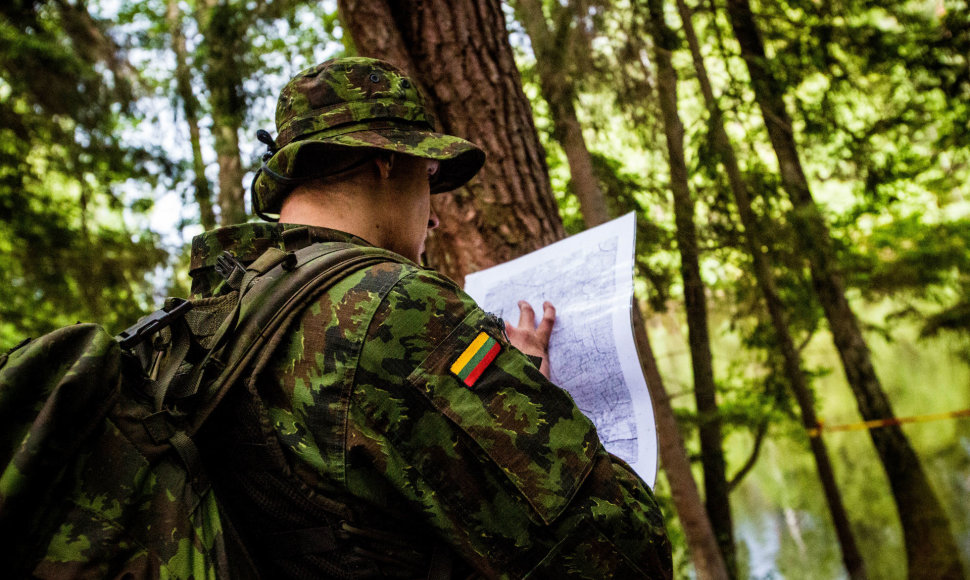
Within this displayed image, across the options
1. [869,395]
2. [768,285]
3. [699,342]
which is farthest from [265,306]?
[869,395]

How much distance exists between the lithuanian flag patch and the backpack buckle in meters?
0.52

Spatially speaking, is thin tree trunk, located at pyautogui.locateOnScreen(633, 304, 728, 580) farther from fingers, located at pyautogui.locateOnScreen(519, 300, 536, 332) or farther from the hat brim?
the hat brim

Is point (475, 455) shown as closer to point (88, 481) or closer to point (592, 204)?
point (88, 481)

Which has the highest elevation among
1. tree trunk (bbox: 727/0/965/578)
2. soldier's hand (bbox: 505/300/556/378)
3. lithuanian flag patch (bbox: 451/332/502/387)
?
lithuanian flag patch (bbox: 451/332/502/387)

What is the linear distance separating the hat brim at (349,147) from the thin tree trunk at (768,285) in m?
4.74

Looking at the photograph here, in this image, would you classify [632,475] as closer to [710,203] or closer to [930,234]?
[710,203]

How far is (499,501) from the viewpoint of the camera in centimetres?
122

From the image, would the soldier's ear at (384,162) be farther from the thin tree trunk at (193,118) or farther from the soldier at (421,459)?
the thin tree trunk at (193,118)

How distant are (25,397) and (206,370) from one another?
27 cm

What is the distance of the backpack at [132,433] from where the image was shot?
1060 mm

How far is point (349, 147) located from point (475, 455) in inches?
30.1

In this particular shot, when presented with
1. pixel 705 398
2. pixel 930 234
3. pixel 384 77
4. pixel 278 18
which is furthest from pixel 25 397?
pixel 930 234

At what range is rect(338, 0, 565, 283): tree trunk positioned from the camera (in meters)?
2.61

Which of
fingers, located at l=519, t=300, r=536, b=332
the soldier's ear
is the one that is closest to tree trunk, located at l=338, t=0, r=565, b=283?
fingers, located at l=519, t=300, r=536, b=332
